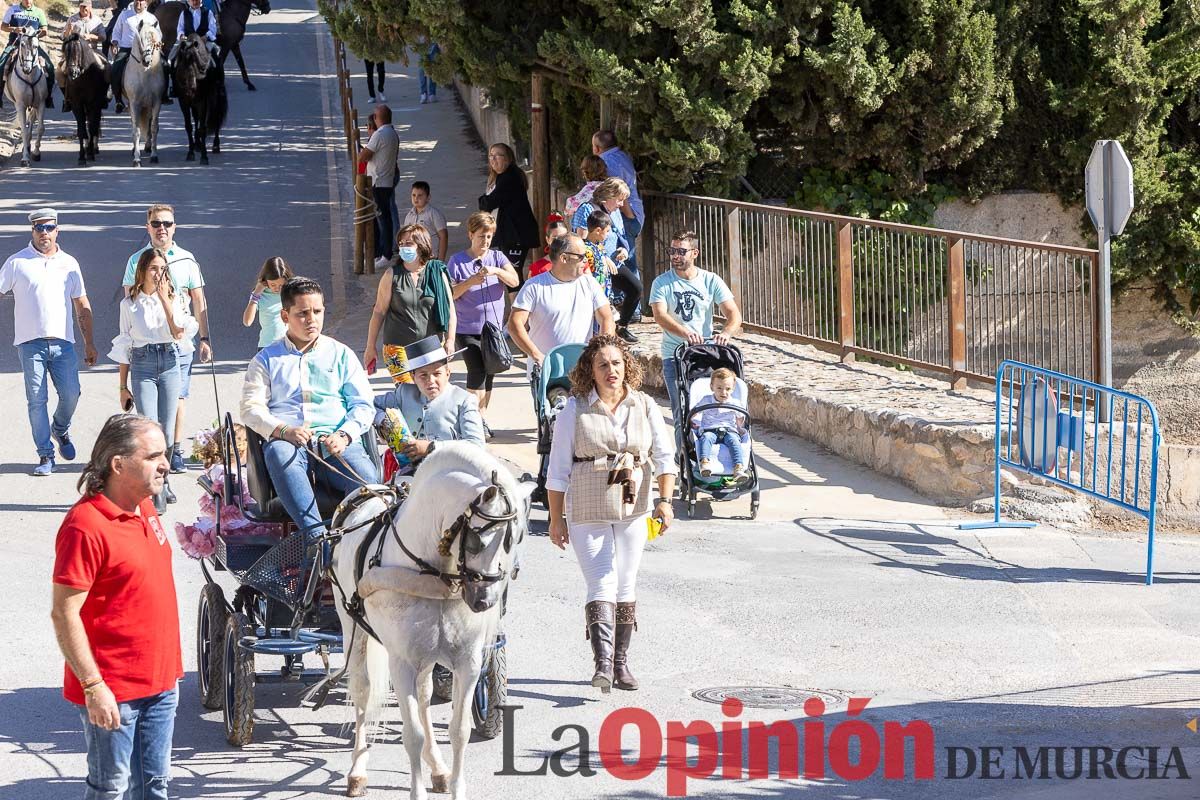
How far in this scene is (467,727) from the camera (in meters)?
6.64

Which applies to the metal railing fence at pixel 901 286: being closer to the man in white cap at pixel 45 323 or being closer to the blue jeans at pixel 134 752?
the man in white cap at pixel 45 323

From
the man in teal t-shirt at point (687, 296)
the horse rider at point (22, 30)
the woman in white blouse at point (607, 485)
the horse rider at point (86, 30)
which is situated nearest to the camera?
the woman in white blouse at point (607, 485)

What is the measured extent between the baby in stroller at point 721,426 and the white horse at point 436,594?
517 centimetres

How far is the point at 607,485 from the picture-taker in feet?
26.5

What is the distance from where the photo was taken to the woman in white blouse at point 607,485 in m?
8.09

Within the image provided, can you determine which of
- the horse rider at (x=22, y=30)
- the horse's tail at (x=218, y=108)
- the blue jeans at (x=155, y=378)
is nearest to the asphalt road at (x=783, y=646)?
the blue jeans at (x=155, y=378)

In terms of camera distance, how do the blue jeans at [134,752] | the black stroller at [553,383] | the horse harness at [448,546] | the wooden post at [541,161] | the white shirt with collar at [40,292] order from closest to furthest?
1. the blue jeans at [134,752]
2. the horse harness at [448,546]
3. the black stroller at [553,383]
4. the white shirt with collar at [40,292]
5. the wooden post at [541,161]

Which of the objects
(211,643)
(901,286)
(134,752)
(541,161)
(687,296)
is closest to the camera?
(134,752)

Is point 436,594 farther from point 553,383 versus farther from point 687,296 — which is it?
point 687,296

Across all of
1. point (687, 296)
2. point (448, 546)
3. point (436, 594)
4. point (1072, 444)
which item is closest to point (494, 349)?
point (687, 296)

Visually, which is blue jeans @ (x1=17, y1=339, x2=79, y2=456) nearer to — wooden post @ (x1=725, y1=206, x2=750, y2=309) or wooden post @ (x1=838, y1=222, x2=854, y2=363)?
wooden post @ (x1=725, y1=206, x2=750, y2=309)

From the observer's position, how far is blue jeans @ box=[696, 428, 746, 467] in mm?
11945

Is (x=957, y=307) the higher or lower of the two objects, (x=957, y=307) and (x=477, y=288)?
the lower

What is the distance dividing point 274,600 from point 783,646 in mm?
3062
